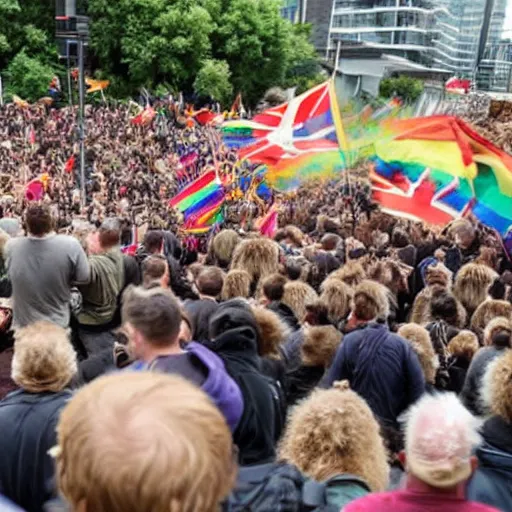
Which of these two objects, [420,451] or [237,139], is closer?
[420,451]

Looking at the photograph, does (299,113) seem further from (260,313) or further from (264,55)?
(264,55)

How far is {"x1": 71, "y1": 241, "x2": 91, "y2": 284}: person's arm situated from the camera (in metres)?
5.16

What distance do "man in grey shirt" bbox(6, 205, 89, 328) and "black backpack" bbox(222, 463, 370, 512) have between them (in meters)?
2.91

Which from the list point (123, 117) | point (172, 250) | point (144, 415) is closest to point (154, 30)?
point (123, 117)

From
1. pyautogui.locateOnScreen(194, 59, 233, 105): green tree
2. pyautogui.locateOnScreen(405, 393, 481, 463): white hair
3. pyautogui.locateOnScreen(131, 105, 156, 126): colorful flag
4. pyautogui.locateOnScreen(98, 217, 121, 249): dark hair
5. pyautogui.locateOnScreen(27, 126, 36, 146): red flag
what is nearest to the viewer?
pyautogui.locateOnScreen(405, 393, 481, 463): white hair

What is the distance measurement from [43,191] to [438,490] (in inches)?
551

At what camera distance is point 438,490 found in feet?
7.07

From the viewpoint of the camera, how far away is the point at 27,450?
2951 mm

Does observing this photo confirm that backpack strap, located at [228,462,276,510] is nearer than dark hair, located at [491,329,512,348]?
Yes

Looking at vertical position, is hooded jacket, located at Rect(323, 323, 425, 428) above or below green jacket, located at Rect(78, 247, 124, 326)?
above

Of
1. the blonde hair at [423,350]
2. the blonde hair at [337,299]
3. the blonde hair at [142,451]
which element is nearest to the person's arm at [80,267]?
the blonde hair at [337,299]

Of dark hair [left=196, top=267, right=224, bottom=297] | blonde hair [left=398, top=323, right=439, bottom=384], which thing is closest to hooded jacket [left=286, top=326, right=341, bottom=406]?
blonde hair [left=398, top=323, right=439, bottom=384]

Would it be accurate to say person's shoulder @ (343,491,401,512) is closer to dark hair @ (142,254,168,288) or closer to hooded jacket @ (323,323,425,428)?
hooded jacket @ (323,323,425,428)

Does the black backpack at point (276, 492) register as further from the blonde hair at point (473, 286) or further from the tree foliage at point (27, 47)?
the tree foliage at point (27, 47)
